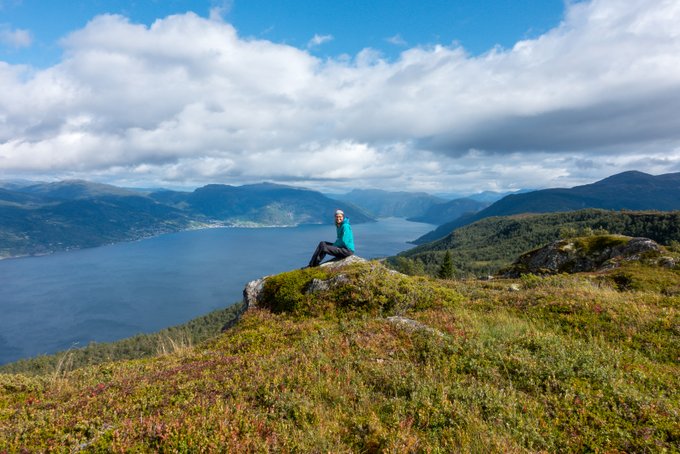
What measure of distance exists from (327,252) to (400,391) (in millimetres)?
11471

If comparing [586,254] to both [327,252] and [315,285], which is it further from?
[315,285]

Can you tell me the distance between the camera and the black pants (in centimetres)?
1720

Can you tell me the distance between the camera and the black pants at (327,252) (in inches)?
677

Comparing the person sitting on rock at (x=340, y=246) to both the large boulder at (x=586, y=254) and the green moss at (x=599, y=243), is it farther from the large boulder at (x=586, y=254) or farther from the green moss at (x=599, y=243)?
the green moss at (x=599, y=243)

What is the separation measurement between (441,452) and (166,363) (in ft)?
29.8

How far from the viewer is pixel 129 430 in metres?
5.11

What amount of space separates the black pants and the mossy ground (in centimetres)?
634

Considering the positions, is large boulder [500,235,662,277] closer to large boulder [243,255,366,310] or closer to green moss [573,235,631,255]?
green moss [573,235,631,255]

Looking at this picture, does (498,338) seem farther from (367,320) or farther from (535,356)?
(367,320)

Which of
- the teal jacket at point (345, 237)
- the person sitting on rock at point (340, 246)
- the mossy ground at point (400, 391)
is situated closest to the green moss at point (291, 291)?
the person sitting on rock at point (340, 246)

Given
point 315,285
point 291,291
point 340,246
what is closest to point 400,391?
point 315,285

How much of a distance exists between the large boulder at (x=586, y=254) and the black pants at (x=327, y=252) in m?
30.1

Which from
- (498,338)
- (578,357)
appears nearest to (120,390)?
(498,338)

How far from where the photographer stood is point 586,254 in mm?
38250
